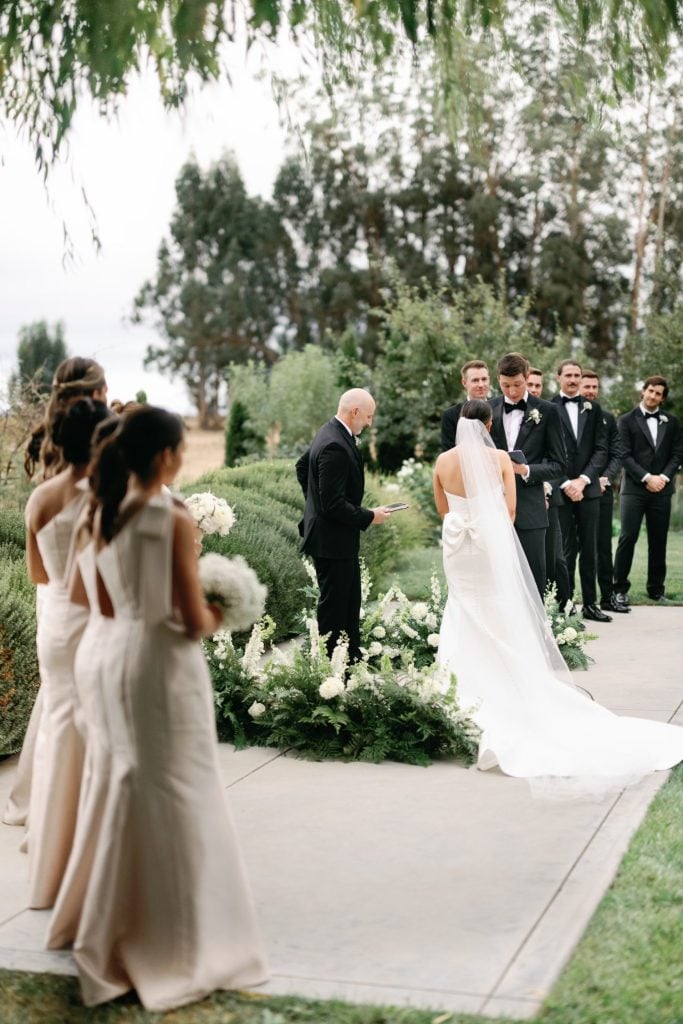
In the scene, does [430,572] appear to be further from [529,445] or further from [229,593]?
[229,593]

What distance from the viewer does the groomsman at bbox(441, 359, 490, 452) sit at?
8.70m

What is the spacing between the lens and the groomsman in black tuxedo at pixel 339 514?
24.0 feet

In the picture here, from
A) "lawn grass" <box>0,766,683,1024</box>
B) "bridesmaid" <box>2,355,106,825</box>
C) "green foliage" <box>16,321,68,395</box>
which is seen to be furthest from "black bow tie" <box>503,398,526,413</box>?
"green foliage" <box>16,321,68,395</box>

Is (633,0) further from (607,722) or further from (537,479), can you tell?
(537,479)

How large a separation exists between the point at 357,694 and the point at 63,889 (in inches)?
119

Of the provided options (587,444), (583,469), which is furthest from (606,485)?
(587,444)

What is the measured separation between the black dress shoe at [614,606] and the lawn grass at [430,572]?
69 centimetres

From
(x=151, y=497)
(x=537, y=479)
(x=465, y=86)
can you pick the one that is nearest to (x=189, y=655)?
(x=151, y=497)

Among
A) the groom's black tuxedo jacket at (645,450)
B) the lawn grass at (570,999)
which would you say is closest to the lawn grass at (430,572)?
the groom's black tuxedo jacket at (645,450)

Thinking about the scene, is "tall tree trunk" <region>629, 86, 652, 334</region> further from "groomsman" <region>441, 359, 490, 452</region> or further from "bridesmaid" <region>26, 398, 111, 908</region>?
"bridesmaid" <region>26, 398, 111, 908</region>

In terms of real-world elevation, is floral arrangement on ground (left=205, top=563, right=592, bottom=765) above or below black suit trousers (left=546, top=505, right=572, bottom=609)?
below

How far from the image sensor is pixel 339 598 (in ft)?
24.9

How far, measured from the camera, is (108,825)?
148 inches

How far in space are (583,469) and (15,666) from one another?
652cm
